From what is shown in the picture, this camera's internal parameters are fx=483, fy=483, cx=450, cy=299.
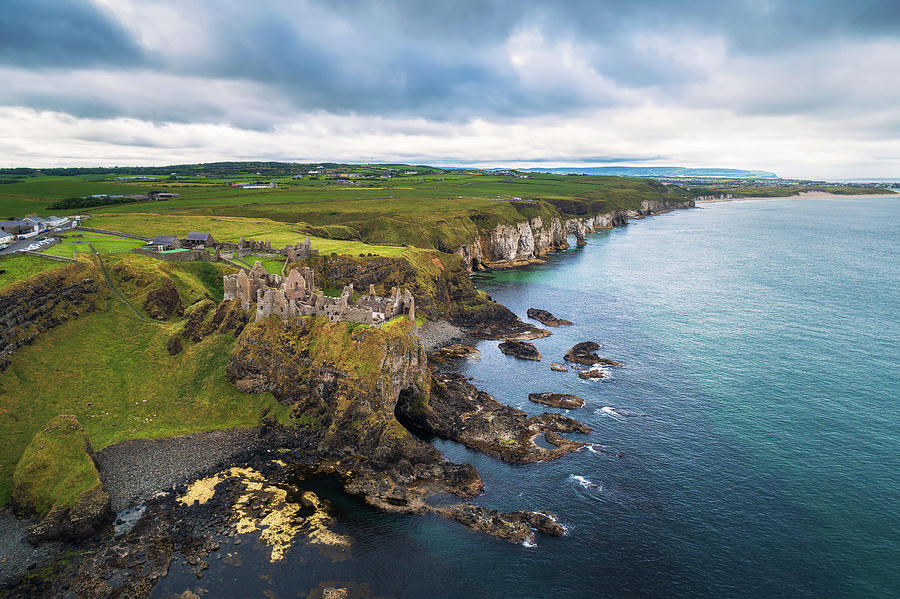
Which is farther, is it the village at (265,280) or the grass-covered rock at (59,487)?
the village at (265,280)

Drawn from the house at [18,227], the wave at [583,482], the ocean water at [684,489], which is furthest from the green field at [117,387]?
the house at [18,227]

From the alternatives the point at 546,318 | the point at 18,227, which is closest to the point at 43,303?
the point at 18,227

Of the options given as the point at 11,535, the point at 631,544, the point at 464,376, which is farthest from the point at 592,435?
the point at 11,535

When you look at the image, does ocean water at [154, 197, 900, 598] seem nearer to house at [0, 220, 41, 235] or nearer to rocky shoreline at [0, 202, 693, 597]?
rocky shoreline at [0, 202, 693, 597]

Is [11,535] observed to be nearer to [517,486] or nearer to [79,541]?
[79,541]

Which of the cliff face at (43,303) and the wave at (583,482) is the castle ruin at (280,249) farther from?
the wave at (583,482)
